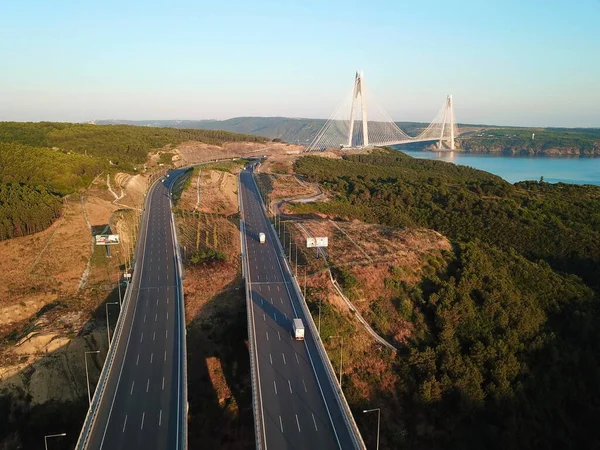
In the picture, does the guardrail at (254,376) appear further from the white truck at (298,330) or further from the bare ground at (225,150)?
the bare ground at (225,150)

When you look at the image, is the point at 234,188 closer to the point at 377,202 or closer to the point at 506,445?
the point at 377,202

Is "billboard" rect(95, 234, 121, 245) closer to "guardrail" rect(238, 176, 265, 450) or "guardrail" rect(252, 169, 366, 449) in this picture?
"guardrail" rect(238, 176, 265, 450)

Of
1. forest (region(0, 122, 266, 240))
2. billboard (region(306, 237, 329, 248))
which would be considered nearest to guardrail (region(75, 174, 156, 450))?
forest (region(0, 122, 266, 240))

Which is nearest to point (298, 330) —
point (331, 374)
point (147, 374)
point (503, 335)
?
point (331, 374)

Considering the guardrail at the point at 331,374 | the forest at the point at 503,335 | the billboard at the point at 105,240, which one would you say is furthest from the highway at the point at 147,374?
the forest at the point at 503,335

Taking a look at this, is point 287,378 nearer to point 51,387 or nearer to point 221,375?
point 221,375
